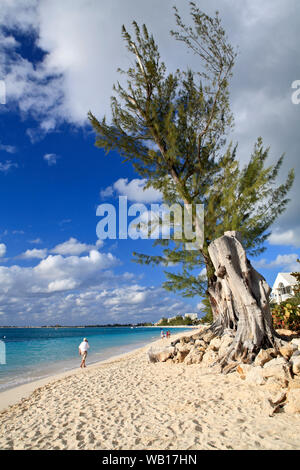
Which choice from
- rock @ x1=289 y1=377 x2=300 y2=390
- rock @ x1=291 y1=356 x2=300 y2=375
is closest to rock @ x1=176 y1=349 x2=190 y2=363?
rock @ x1=291 y1=356 x2=300 y2=375

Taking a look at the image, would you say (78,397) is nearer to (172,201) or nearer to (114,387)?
(114,387)

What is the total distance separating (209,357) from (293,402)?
5.25 meters

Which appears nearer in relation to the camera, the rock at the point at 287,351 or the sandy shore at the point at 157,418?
the sandy shore at the point at 157,418

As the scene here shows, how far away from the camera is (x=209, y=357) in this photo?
9.96 meters

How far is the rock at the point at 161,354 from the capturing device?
1198 centimetres

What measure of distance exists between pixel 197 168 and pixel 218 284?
560 cm

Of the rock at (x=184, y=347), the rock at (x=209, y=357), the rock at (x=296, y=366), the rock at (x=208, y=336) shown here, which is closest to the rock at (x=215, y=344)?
the rock at (x=209, y=357)

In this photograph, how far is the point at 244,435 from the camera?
4.21 m

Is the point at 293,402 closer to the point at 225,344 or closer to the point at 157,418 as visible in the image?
the point at 157,418

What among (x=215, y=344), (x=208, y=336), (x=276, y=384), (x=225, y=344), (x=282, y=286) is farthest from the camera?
(x=282, y=286)

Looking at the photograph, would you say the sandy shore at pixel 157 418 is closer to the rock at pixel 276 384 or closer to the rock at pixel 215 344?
the rock at pixel 276 384

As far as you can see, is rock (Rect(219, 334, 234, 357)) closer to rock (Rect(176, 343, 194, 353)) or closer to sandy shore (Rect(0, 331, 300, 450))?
sandy shore (Rect(0, 331, 300, 450))

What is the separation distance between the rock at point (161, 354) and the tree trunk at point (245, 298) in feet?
12.8

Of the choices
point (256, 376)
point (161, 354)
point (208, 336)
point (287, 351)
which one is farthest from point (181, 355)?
point (256, 376)
